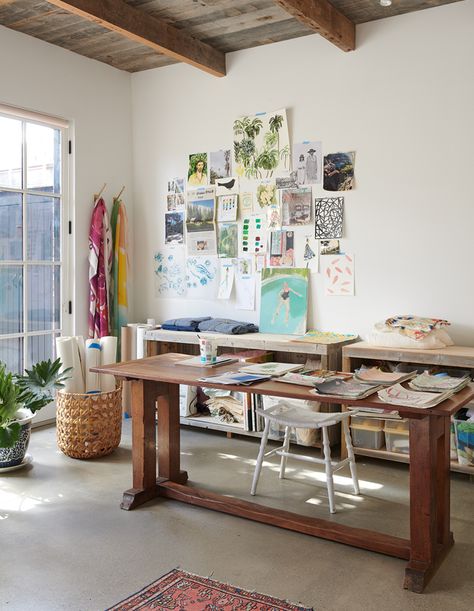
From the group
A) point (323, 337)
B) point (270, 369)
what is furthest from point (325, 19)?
point (270, 369)

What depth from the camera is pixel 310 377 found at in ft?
9.36

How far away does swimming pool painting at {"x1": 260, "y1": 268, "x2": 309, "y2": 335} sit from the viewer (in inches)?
178

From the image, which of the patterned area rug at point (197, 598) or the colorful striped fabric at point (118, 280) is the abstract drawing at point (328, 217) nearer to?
the colorful striped fabric at point (118, 280)

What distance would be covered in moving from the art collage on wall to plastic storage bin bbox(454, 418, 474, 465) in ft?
3.98

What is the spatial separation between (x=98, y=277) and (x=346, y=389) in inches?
114

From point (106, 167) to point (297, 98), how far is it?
1.67m

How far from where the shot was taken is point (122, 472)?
3773mm

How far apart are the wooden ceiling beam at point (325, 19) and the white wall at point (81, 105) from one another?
1.98 meters

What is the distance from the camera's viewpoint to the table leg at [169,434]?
3.43 meters

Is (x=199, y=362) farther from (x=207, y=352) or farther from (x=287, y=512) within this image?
(x=287, y=512)

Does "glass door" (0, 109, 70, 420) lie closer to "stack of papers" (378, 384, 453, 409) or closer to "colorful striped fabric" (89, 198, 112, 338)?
"colorful striped fabric" (89, 198, 112, 338)

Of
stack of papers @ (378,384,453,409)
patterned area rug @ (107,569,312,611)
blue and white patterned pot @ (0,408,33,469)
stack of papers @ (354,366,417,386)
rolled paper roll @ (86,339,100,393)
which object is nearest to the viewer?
patterned area rug @ (107,569,312,611)

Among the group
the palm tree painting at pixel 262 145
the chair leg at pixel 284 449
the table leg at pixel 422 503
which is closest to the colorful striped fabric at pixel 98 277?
the palm tree painting at pixel 262 145

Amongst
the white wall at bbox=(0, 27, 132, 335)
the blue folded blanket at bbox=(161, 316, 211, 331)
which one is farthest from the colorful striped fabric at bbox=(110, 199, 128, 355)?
the blue folded blanket at bbox=(161, 316, 211, 331)
